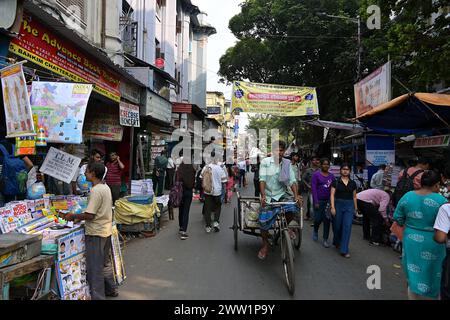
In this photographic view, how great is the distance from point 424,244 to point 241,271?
8.58 feet

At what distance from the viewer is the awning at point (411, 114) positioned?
6.62 m

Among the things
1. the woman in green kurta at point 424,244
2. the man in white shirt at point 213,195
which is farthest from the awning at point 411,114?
the man in white shirt at point 213,195

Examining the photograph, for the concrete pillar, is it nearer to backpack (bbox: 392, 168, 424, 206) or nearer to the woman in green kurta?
backpack (bbox: 392, 168, 424, 206)

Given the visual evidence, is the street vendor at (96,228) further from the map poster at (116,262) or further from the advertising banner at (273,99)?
the advertising banner at (273,99)

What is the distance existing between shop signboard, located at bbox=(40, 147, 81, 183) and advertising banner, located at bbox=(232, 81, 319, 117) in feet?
33.6

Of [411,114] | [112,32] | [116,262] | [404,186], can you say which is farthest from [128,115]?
[411,114]

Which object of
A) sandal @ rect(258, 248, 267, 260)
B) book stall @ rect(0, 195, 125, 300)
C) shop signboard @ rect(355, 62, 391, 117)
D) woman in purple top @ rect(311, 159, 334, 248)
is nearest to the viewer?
book stall @ rect(0, 195, 125, 300)

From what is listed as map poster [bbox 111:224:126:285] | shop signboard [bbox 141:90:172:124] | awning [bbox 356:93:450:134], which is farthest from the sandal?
shop signboard [bbox 141:90:172:124]

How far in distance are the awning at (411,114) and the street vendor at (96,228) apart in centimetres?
569

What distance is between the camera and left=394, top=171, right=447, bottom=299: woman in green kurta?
3.55 meters

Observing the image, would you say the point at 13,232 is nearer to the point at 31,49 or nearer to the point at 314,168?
the point at 31,49

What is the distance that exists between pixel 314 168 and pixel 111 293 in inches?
299

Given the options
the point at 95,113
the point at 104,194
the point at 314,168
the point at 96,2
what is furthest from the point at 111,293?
the point at 96,2

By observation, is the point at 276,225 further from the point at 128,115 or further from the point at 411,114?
the point at 128,115
